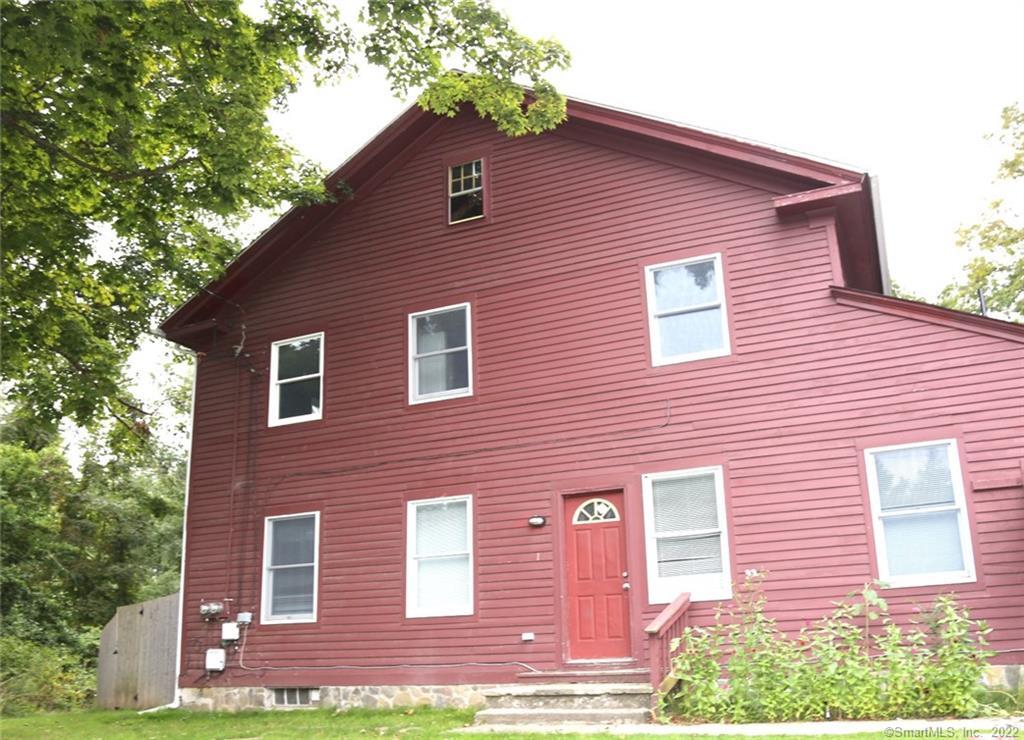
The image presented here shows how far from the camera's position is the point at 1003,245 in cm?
2567

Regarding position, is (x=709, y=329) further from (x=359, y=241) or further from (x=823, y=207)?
(x=359, y=241)

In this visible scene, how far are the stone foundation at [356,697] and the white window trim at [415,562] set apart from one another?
0.94 m

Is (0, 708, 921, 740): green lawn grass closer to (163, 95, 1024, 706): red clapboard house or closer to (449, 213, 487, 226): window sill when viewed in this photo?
(163, 95, 1024, 706): red clapboard house

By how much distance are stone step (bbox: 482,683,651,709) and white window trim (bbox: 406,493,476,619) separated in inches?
66.5

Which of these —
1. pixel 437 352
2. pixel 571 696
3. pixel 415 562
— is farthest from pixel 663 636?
pixel 437 352

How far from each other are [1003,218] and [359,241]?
19.3m

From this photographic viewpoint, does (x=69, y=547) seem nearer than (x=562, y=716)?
No

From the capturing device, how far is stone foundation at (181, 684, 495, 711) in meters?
12.0

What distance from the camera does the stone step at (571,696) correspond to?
9734 millimetres

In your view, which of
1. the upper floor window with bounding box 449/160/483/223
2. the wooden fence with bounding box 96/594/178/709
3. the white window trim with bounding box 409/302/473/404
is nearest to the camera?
the white window trim with bounding box 409/302/473/404

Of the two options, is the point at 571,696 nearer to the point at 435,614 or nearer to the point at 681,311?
the point at 435,614

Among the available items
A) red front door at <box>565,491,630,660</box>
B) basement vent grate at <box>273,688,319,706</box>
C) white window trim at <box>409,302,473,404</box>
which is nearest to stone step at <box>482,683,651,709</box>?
red front door at <box>565,491,630,660</box>

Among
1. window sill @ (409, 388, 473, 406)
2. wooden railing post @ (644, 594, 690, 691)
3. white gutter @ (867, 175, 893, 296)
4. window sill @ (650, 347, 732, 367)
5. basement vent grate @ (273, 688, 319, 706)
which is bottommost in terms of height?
basement vent grate @ (273, 688, 319, 706)

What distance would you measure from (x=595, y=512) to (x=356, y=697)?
13.6 feet
